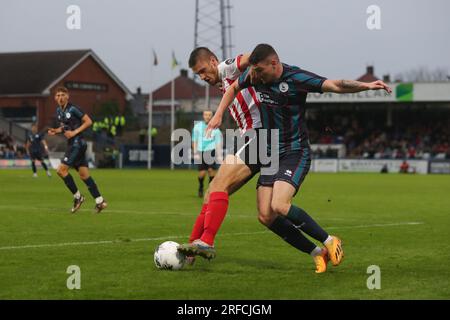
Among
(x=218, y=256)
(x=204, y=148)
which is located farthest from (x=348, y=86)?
(x=204, y=148)

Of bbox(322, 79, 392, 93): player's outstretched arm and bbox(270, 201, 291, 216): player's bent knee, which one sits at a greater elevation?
bbox(322, 79, 392, 93): player's outstretched arm

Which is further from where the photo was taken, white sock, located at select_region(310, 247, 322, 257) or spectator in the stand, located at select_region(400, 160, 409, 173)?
spectator in the stand, located at select_region(400, 160, 409, 173)

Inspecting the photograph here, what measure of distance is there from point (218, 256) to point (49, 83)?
73.7 metres

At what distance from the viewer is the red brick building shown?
8200cm

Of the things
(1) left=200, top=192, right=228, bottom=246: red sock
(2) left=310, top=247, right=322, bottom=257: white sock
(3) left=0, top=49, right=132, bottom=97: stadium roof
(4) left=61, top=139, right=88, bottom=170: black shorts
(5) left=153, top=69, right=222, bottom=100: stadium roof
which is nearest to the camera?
(1) left=200, top=192, right=228, bottom=246: red sock

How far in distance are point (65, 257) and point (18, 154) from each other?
54545mm

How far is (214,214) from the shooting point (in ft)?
30.3

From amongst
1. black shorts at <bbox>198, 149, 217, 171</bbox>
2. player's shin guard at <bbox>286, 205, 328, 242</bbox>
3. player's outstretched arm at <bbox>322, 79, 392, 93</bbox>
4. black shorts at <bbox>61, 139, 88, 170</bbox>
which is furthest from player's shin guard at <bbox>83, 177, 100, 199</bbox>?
player's outstretched arm at <bbox>322, 79, 392, 93</bbox>

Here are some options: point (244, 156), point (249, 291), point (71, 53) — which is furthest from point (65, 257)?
point (71, 53)

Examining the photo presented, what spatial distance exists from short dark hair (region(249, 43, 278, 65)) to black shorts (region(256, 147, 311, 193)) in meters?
1.10

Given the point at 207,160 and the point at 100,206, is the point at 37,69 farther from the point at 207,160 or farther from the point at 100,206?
the point at 100,206

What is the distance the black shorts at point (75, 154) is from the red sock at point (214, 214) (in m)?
9.08

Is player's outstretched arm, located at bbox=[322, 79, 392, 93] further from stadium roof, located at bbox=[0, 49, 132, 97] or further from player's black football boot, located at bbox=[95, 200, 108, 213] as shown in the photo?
stadium roof, located at bbox=[0, 49, 132, 97]

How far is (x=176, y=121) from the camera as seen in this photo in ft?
261
